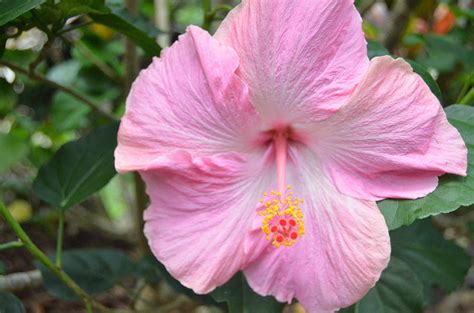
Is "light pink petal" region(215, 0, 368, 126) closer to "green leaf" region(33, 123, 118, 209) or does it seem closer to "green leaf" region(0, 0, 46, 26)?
"green leaf" region(0, 0, 46, 26)

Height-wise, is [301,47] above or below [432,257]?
above

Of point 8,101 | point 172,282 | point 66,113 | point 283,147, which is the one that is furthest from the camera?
point 8,101

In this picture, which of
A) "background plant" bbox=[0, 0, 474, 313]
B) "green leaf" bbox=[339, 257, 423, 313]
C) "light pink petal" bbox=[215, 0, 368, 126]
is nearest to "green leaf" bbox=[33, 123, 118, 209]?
"background plant" bbox=[0, 0, 474, 313]

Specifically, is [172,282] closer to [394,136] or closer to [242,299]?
[242,299]

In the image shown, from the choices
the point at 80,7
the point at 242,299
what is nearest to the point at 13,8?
the point at 80,7

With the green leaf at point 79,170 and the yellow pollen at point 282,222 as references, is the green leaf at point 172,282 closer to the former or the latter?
the green leaf at point 79,170

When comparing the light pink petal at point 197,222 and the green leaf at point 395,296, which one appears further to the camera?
the green leaf at point 395,296

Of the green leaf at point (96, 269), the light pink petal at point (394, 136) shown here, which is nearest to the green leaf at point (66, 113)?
the green leaf at point (96, 269)
